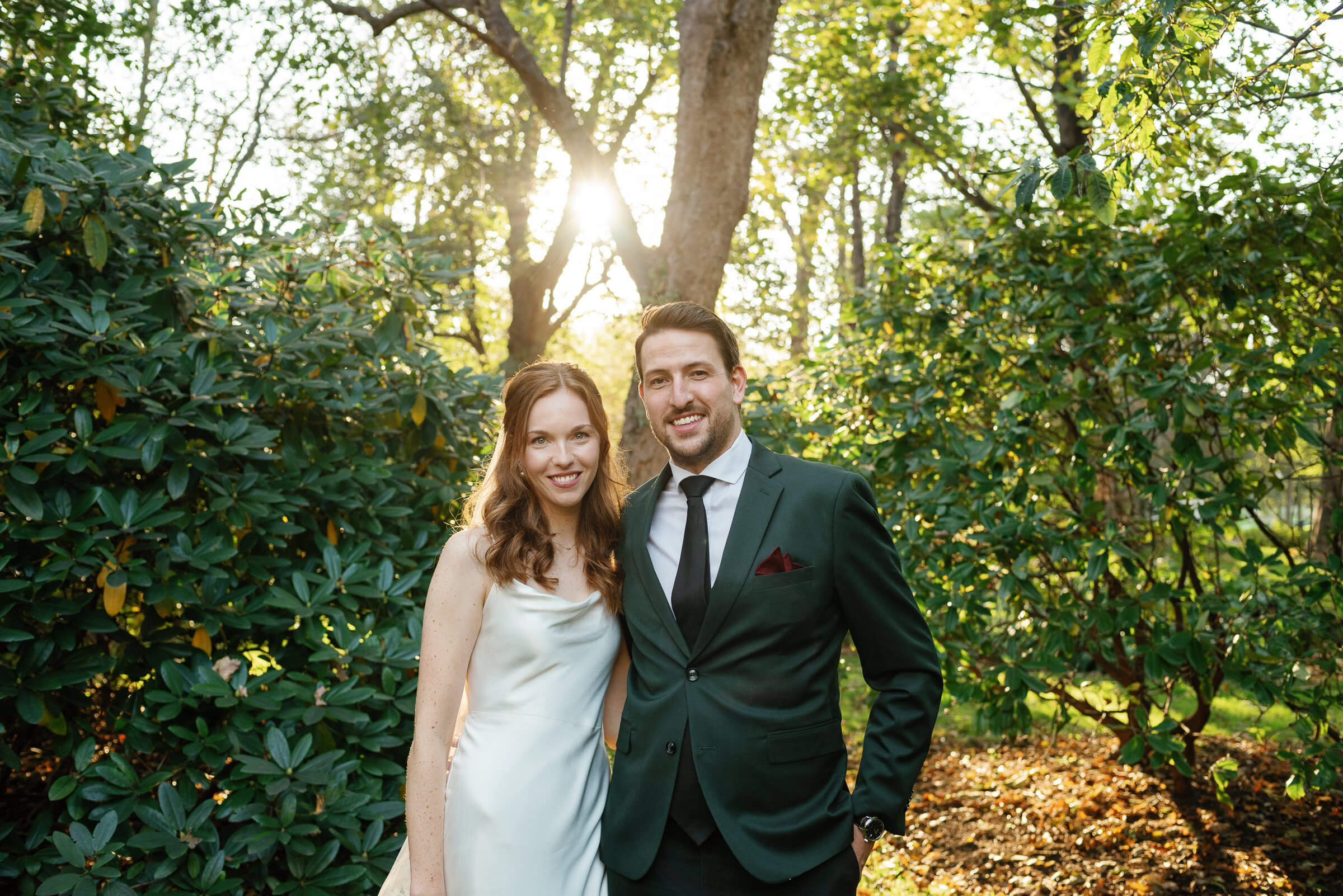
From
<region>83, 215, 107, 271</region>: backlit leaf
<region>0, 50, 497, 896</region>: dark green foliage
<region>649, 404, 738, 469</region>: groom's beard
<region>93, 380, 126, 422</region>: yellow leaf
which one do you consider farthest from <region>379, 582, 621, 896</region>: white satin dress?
<region>83, 215, 107, 271</region>: backlit leaf

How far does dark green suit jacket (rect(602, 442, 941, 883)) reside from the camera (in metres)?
2.20

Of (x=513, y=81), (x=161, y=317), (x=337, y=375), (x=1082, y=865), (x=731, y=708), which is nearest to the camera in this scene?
(x=731, y=708)

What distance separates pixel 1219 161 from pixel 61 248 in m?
4.94

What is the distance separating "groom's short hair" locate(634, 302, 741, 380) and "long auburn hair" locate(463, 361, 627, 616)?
228mm

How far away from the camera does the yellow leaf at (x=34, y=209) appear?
320 centimetres

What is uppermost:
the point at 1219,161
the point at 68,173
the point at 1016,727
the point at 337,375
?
the point at 1219,161

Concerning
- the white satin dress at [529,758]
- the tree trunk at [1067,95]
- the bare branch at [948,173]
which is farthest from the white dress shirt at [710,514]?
the bare branch at [948,173]

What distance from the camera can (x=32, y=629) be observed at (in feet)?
10.3

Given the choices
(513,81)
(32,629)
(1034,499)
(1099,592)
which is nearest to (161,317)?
(32,629)

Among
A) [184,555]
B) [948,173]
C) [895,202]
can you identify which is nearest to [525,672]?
[184,555]

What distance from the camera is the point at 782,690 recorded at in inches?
88.3

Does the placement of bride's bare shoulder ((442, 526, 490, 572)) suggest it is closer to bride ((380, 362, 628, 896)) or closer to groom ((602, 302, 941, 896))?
bride ((380, 362, 628, 896))

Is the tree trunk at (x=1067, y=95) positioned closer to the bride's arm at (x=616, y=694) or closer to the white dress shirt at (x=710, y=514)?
the white dress shirt at (x=710, y=514)

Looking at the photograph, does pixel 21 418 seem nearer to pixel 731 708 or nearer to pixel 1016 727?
pixel 731 708
